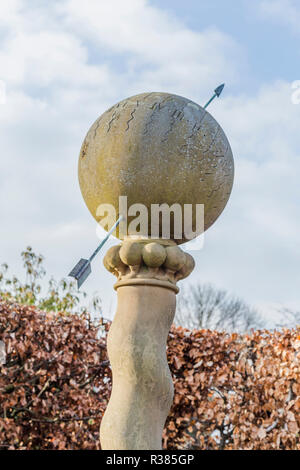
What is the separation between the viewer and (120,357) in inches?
126

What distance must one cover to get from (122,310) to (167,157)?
87cm

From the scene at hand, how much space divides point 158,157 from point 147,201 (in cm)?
25

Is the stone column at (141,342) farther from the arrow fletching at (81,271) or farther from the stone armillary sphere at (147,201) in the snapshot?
the arrow fletching at (81,271)

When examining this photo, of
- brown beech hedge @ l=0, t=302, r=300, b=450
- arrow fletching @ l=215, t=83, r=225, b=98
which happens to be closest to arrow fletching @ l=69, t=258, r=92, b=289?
arrow fletching @ l=215, t=83, r=225, b=98

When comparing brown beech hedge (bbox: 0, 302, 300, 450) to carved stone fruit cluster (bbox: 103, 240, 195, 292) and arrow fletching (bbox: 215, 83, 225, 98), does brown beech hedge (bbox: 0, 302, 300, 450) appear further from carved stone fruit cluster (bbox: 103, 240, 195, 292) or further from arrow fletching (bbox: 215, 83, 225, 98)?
arrow fletching (bbox: 215, 83, 225, 98)

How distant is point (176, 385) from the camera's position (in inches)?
269

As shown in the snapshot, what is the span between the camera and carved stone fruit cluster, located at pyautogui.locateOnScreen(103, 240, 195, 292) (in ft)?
10.8

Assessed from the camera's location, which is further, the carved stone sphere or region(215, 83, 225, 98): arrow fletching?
region(215, 83, 225, 98): arrow fletching

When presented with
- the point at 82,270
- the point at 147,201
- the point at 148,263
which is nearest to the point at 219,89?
the point at 147,201

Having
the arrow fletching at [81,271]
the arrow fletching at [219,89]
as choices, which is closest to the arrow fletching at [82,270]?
the arrow fletching at [81,271]

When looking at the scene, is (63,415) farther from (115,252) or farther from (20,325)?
(115,252)

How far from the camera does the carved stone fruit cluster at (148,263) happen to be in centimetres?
328
